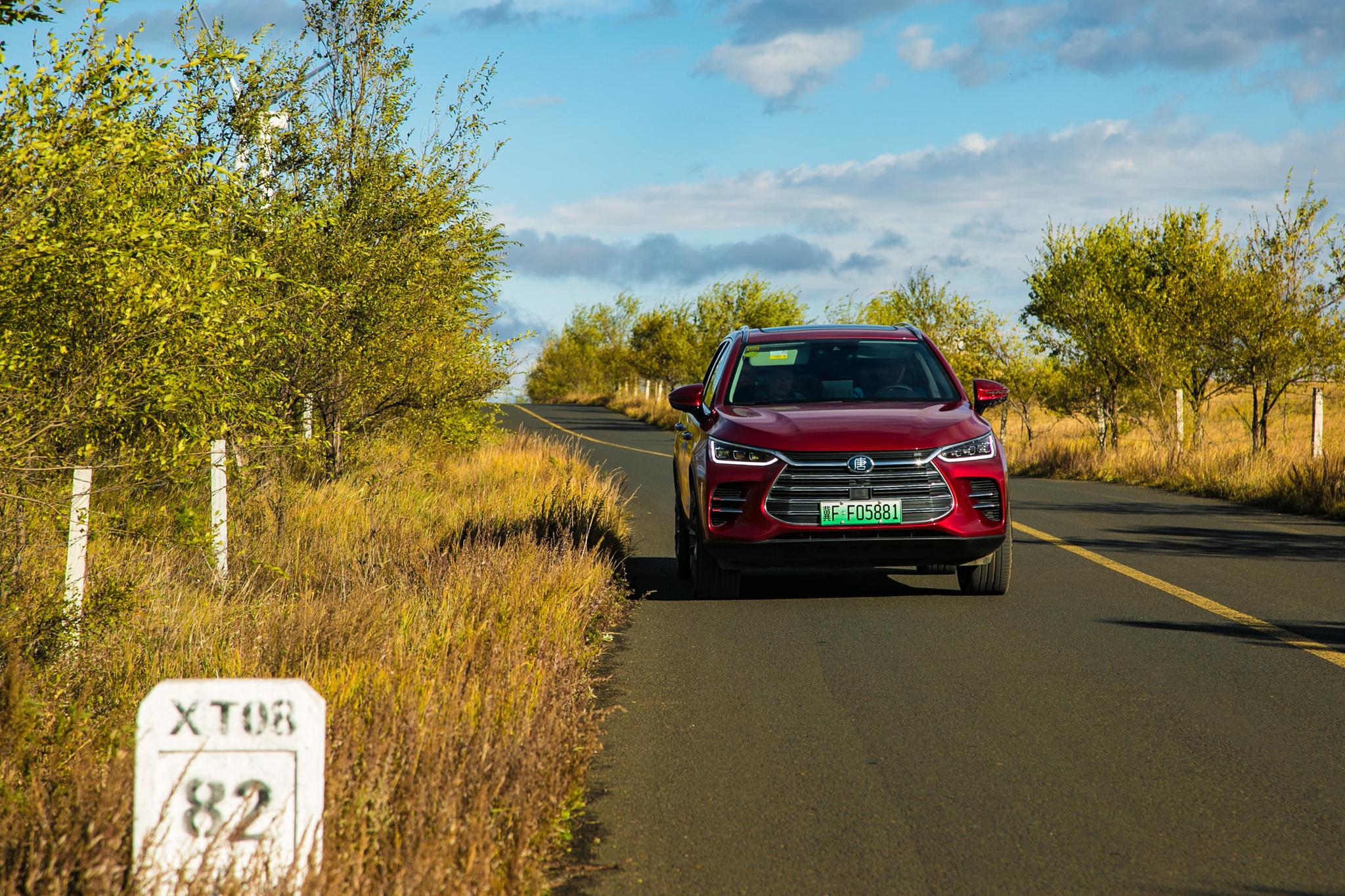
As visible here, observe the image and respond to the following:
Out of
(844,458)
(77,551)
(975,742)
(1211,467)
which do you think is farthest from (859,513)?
(1211,467)

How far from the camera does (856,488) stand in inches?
322

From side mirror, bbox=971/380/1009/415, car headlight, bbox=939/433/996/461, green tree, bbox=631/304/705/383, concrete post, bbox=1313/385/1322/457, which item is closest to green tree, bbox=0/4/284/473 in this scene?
car headlight, bbox=939/433/996/461

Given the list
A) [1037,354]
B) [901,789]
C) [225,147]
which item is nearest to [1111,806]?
[901,789]

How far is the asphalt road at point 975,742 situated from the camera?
12.6 feet

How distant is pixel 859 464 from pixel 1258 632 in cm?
247

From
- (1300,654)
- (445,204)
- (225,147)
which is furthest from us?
(445,204)

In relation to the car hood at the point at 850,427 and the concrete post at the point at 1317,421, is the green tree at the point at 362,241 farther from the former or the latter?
the concrete post at the point at 1317,421

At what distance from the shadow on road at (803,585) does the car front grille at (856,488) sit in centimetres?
94

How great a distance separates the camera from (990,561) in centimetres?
879

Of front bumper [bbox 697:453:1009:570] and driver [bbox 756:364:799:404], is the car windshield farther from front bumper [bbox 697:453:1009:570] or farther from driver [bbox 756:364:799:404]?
front bumper [bbox 697:453:1009:570]

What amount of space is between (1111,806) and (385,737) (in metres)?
2.41

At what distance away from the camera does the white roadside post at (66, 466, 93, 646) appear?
6.05 m

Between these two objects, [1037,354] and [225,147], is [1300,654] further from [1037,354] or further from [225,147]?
[1037,354]

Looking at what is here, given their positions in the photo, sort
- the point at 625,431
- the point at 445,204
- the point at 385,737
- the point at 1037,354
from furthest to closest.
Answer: the point at 625,431
the point at 1037,354
the point at 445,204
the point at 385,737
